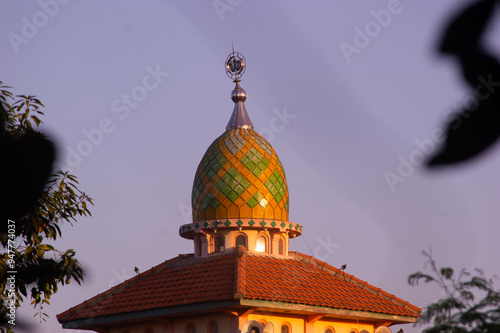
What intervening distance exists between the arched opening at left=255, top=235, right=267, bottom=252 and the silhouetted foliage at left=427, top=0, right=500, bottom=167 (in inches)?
927

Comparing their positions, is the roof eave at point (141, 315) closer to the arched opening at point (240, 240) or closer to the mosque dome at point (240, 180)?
the arched opening at point (240, 240)

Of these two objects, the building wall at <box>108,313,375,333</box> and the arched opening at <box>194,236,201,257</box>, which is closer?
the building wall at <box>108,313,375,333</box>

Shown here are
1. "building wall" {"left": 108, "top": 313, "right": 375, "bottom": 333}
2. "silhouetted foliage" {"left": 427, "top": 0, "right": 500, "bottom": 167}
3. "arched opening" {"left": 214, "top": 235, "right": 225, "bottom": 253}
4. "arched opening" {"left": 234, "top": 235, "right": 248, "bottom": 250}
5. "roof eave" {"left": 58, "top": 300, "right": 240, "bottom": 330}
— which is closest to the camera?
"silhouetted foliage" {"left": 427, "top": 0, "right": 500, "bottom": 167}

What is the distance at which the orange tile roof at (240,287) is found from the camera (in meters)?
22.1

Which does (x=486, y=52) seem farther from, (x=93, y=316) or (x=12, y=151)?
(x=93, y=316)

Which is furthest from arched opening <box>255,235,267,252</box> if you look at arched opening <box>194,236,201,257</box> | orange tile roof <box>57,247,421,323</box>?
arched opening <box>194,236,201,257</box>

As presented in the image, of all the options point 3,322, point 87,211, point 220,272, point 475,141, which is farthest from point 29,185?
point 220,272

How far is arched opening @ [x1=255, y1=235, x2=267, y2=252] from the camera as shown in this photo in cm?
2514

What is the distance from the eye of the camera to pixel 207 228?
24.9m

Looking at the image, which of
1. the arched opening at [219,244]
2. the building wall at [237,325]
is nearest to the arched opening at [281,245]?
the arched opening at [219,244]

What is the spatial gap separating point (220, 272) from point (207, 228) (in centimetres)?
236

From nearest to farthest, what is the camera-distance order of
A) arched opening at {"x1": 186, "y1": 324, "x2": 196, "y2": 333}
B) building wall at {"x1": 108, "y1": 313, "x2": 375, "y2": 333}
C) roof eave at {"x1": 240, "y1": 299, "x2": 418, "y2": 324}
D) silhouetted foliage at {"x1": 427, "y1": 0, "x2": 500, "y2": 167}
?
1. silhouetted foliage at {"x1": 427, "y1": 0, "x2": 500, "y2": 167}
2. roof eave at {"x1": 240, "y1": 299, "x2": 418, "y2": 324}
3. building wall at {"x1": 108, "y1": 313, "x2": 375, "y2": 333}
4. arched opening at {"x1": 186, "y1": 324, "x2": 196, "y2": 333}

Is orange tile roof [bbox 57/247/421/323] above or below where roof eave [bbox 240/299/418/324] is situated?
above

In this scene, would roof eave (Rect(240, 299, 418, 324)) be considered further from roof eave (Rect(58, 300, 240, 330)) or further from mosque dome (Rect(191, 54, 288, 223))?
mosque dome (Rect(191, 54, 288, 223))
